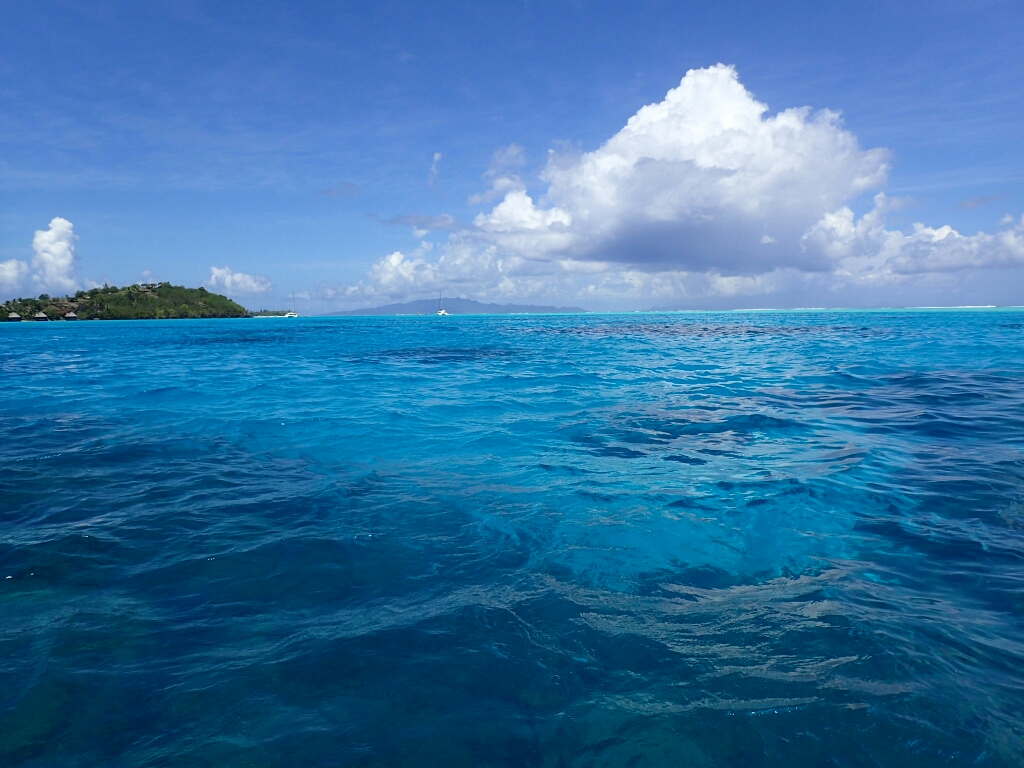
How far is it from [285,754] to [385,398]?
12.8m

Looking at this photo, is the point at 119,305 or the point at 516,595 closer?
the point at 516,595

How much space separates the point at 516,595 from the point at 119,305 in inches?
→ 6045

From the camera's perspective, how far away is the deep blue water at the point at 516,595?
326cm

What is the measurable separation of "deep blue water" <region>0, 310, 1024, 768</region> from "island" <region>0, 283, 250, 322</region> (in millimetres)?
136629

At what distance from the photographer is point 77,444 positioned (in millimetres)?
10156

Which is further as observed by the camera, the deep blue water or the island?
the island

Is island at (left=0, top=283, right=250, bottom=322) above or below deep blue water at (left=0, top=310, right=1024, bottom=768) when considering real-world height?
above

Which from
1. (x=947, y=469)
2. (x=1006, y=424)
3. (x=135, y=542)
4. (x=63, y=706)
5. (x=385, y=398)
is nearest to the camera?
(x=63, y=706)

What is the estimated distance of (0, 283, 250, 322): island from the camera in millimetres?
115562

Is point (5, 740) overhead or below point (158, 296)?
below

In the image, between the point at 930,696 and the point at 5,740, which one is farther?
the point at 930,696

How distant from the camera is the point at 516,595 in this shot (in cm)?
481

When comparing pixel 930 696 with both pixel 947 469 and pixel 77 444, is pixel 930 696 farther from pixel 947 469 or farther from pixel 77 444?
pixel 77 444

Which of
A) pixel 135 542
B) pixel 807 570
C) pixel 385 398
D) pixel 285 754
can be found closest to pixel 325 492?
pixel 135 542
